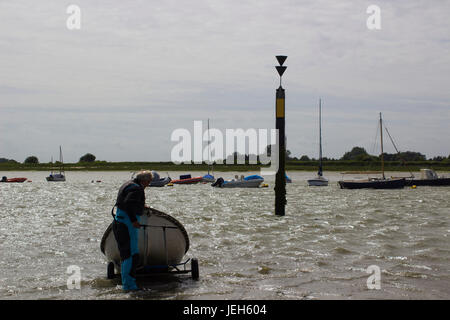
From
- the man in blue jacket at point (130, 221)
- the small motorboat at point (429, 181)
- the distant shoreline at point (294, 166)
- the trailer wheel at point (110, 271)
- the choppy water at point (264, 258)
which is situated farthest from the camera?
the distant shoreline at point (294, 166)

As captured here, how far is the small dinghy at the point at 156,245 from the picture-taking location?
1140cm

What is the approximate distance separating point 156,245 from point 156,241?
9 cm

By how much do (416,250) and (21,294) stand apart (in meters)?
10.6

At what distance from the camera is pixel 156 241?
11594 mm

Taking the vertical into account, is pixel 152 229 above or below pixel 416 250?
above

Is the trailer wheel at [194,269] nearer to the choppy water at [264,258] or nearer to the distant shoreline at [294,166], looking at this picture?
the choppy water at [264,258]

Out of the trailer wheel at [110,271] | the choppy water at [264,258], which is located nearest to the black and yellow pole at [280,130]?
the choppy water at [264,258]

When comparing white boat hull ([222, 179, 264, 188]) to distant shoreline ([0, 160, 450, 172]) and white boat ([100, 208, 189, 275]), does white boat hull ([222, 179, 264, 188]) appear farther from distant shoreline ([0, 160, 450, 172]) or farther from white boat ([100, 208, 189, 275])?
white boat ([100, 208, 189, 275])

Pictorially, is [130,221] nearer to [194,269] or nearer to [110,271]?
[110,271]

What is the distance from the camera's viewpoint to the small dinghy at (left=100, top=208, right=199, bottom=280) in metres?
11.4

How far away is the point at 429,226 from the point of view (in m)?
21.5

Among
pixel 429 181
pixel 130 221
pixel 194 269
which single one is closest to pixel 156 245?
pixel 194 269
